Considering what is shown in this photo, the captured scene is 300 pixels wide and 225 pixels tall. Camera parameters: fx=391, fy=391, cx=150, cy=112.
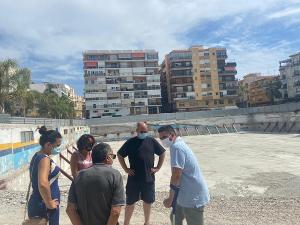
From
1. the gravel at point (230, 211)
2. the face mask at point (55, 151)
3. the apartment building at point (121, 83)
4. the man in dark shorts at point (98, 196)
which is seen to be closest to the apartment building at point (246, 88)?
the apartment building at point (121, 83)

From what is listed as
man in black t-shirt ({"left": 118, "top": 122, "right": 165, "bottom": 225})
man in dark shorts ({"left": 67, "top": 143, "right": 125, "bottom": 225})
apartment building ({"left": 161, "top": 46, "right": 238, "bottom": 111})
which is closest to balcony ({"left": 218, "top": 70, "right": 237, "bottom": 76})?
apartment building ({"left": 161, "top": 46, "right": 238, "bottom": 111})

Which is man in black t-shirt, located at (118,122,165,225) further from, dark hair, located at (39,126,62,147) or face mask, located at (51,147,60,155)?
dark hair, located at (39,126,62,147)

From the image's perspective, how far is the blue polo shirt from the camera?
479 cm

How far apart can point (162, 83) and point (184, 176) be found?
373ft

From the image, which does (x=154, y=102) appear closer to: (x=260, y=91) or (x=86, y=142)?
(x=260, y=91)

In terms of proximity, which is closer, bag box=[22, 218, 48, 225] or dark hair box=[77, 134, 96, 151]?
bag box=[22, 218, 48, 225]

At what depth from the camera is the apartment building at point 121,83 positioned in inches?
4018

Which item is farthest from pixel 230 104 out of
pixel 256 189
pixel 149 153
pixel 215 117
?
pixel 149 153

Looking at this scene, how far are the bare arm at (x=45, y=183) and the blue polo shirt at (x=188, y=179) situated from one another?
1.49 meters

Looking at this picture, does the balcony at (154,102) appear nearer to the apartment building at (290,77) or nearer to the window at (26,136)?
the apartment building at (290,77)

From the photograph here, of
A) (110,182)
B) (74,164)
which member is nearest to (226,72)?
(74,164)

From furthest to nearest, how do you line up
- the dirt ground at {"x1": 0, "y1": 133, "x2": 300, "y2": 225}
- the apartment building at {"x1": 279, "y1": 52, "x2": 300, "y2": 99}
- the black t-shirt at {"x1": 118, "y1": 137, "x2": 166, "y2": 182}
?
the apartment building at {"x1": 279, "y1": 52, "x2": 300, "y2": 99} < the dirt ground at {"x1": 0, "y1": 133, "x2": 300, "y2": 225} < the black t-shirt at {"x1": 118, "y1": 137, "x2": 166, "y2": 182}

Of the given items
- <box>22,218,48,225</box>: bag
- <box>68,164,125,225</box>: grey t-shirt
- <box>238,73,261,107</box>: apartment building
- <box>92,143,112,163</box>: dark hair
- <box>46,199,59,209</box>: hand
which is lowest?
<box>22,218,48,225</box>: bag

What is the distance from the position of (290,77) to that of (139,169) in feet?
343
